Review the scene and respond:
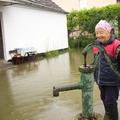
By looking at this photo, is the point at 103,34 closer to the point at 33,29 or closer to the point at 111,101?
the point at 111,101

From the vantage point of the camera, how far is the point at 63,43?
81.1ft

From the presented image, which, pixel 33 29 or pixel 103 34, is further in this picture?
pixel 33 29

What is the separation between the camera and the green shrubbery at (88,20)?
26438 mm

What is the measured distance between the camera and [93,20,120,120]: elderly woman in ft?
16.3

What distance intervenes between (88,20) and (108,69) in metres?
22.9

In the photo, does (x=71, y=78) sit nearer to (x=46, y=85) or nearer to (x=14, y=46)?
(x=46, y=85)

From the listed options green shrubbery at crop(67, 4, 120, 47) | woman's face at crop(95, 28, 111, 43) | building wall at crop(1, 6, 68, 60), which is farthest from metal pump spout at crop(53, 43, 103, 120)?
green shrubbery at crop(67, 4, 120, 47)

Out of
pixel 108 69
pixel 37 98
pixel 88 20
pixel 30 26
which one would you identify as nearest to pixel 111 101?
pixel 108 69

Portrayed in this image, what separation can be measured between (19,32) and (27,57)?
137cm

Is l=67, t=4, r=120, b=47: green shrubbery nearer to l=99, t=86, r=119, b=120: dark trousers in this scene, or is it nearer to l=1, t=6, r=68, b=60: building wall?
l=1, t=6, r=68, b=60: building wall

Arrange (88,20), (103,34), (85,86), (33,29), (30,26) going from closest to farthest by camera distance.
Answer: (85,86) → (103,34) → (30,26) → (33,29) → (88,20)

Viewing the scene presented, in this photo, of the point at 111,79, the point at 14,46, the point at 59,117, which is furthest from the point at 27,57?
the point at 111,79

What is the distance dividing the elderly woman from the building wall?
1173 cm

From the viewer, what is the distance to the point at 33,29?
63.3ft
